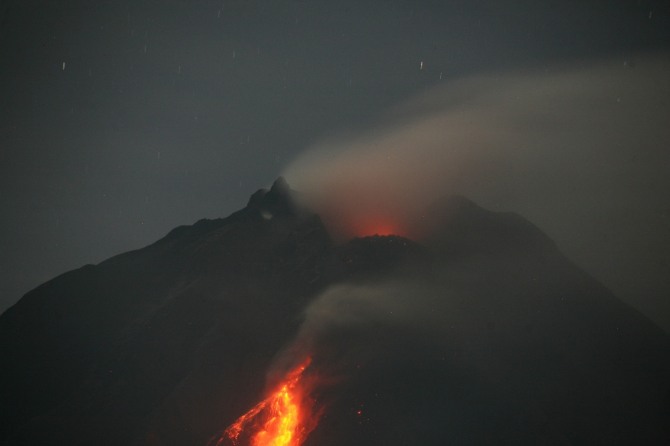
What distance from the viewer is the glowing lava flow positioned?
5441 cm

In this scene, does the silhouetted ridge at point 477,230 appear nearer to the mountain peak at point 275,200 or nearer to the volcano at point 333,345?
the volcano at point 333,345

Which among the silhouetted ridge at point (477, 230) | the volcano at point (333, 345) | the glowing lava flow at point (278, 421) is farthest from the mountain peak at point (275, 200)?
the glowing lava flow at point (278, 421)

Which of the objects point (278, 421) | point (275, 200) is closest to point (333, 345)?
point (278, 421)

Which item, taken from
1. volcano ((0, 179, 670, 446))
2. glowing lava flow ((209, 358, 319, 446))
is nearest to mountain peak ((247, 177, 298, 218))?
volcano ((0, 179, 670, 446))

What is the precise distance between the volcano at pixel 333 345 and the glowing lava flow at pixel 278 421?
0.25 metres

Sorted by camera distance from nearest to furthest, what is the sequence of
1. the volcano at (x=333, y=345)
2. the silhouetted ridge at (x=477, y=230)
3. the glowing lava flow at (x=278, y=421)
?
the glowing lava flow at (x=278, y=421) < the volcano at (x=333, y=345) < the silhouetted ridge at (x=477, y=230)

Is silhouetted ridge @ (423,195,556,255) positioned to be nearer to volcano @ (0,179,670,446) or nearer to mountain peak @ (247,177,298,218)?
volcano @ (0,179,670,446)

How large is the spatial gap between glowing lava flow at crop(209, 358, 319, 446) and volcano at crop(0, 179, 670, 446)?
0.25 m

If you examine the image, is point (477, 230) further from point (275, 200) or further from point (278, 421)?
point (278, 421)

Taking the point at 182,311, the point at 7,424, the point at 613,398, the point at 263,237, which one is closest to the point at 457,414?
the point at 613,398

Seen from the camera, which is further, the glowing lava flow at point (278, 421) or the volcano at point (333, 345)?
the volcano at point (333, 345)

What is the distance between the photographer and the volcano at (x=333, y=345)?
57.6m

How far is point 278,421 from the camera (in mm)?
56625

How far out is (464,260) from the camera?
94250 mm
